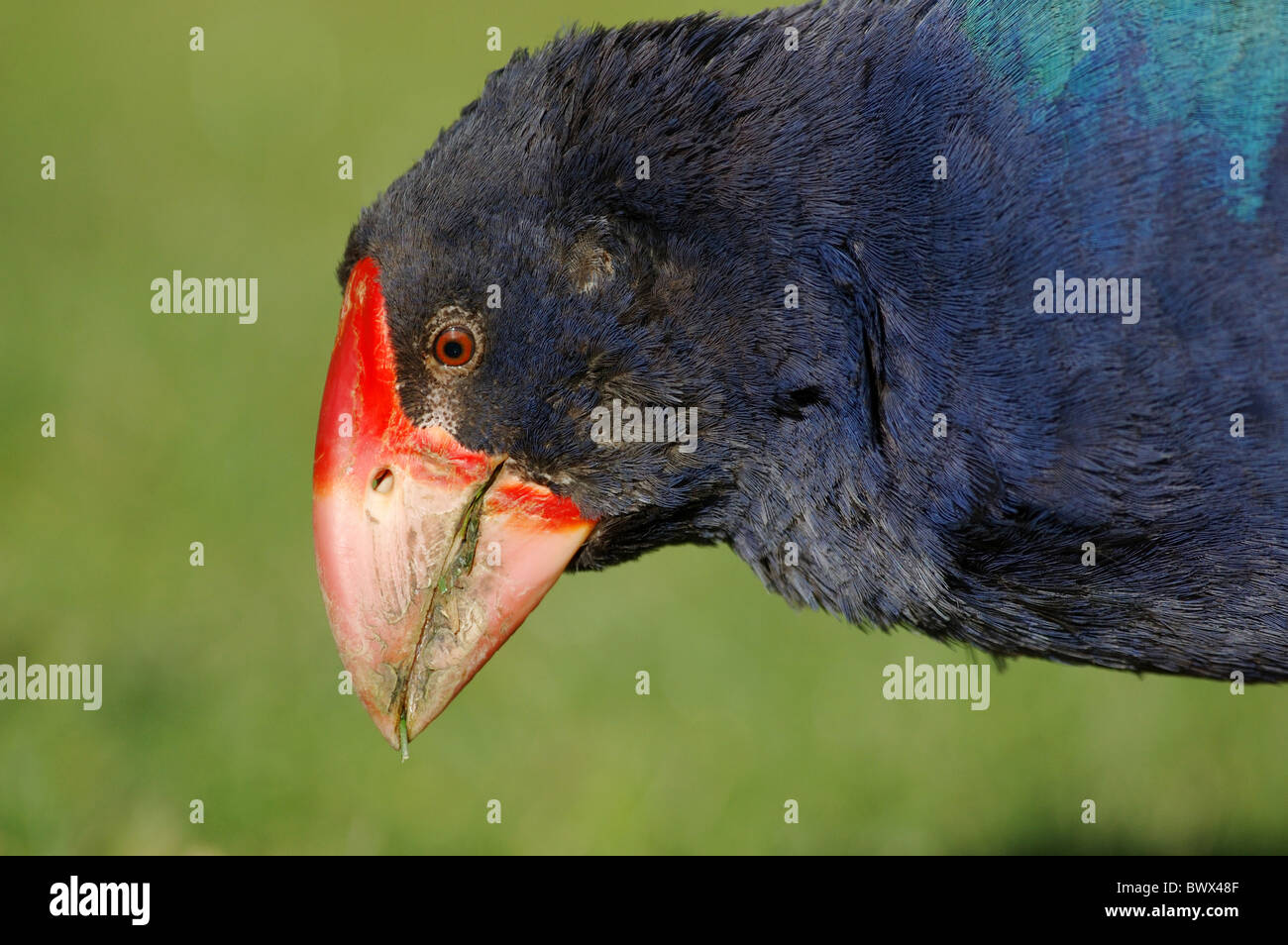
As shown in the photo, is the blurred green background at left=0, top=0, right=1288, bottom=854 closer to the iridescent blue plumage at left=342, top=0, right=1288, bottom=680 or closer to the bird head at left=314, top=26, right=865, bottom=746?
the bird head at left=314, top=26, right=865, bottom=746

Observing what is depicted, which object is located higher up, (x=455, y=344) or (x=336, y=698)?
(x=455, y=344)

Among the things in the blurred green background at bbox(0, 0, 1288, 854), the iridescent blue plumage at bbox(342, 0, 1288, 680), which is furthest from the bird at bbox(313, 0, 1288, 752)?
the blurred green background at bbox(0, 0, 1288, 854)

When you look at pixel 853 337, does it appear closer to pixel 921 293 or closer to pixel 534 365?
pixel 921 293

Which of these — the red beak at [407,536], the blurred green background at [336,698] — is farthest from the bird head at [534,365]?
the blurred green background at [336,698]

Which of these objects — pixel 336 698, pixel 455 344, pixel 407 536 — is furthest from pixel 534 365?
pixel 336 698

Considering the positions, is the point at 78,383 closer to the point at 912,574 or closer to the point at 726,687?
the point at 726,687
